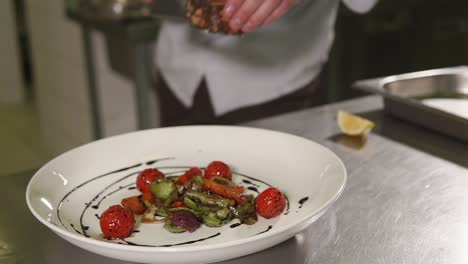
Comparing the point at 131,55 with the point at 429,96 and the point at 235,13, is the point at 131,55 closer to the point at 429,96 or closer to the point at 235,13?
the point at 235,13

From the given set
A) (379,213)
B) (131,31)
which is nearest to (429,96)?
(379,213)

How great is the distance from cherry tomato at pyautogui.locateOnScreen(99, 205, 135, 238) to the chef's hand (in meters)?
0.47

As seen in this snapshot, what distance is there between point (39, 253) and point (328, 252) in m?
0.30

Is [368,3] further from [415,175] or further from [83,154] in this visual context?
[83,154]

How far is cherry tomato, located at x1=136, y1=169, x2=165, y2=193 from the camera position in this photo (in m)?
0.76

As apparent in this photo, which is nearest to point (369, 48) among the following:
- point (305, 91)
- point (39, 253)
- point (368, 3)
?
point (305, 91)

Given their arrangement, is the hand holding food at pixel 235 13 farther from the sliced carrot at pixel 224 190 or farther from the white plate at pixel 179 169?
the sliced carrot at pixel 224 190

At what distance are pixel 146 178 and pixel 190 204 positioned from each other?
0.08 metres

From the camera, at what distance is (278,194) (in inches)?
27.2

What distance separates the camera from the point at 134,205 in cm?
73

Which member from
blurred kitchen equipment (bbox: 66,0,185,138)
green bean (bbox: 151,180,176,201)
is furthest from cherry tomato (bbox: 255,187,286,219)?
blurred kitchen equipment (bbox: 66,0,185,138)

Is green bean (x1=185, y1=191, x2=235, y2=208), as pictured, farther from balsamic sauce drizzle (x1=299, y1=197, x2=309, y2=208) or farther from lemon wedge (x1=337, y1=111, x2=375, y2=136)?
lemon wedge (x1=337, y1=111, x2=375, y2=136)

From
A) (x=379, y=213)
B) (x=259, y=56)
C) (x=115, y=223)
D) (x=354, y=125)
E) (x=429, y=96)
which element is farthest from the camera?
(x=259, y=56)

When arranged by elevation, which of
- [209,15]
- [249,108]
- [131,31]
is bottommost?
[249,108]
